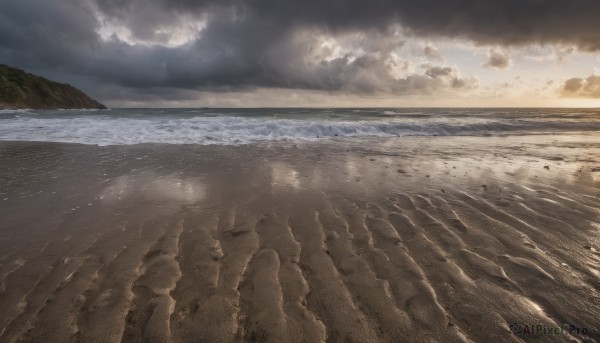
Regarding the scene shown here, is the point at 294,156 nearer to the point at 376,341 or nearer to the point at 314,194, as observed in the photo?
the point at 314,194

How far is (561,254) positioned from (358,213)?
8.02ft

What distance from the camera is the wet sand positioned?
90.7 inches

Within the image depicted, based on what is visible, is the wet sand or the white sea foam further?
the white sea foam

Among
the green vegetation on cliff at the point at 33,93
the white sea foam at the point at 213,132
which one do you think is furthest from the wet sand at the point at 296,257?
the green vegetation on cliff at the point at 33,93

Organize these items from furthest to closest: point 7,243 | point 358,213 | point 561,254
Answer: point 358,213, point 7,243, point 561,254

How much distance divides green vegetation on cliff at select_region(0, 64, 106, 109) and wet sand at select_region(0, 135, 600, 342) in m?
66.5

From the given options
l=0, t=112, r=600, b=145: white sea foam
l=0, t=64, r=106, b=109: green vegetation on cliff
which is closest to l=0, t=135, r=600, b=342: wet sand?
l=0, t=112, r=600, b=145: white sea foam

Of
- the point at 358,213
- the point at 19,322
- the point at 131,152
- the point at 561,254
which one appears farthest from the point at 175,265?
the point at 131,152

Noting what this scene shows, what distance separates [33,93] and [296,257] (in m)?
89.4

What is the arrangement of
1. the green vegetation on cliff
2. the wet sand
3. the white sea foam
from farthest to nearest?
the green vegetation on cliff → the white sea foam → the wet sand

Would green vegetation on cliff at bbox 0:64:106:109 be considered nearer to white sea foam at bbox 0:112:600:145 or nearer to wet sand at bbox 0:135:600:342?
white sea foam at bbox 0:112:600:145

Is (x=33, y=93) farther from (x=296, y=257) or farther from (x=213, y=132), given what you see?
(x=296, y=257)

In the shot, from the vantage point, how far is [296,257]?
3.28m

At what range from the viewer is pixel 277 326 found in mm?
2270
